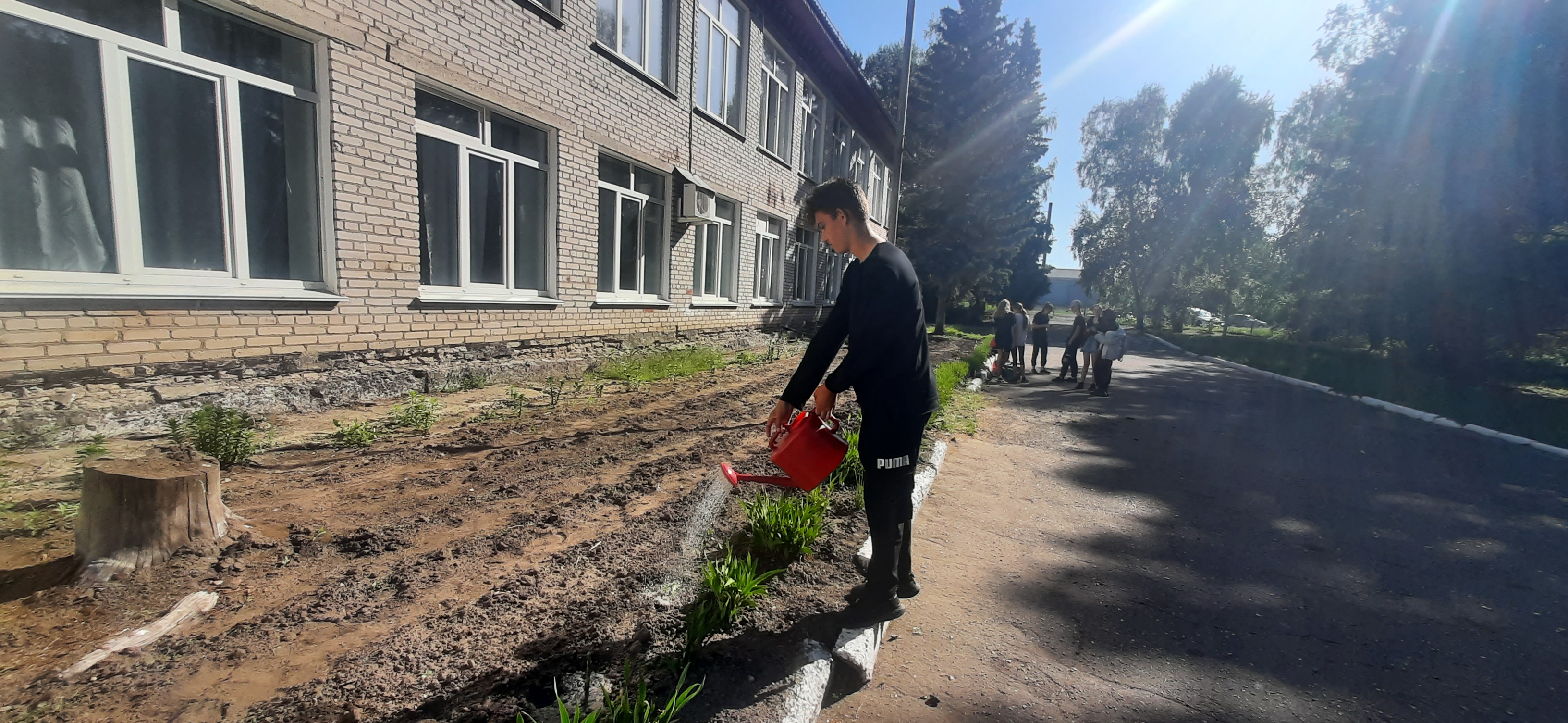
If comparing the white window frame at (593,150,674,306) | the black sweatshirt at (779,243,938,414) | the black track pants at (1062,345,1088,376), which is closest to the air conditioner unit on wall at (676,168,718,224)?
the white window frame at (593,150,674,306)

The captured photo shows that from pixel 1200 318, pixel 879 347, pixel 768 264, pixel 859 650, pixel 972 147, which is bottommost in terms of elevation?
pixel 859 650

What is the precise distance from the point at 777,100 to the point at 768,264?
3.63 meters

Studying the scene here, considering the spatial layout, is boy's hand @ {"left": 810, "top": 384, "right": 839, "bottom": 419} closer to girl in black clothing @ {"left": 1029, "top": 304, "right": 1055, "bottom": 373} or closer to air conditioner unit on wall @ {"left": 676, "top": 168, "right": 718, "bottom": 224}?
air conditioner unit on wall @ {"left": 676, "top": 168, "right": 718, "bottom": 224}

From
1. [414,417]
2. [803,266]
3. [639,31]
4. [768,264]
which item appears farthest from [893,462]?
[803,266]

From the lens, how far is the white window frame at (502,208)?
6.23m

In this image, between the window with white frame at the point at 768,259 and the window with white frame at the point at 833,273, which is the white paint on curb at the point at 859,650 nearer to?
the window with white frame at the point at 768,259

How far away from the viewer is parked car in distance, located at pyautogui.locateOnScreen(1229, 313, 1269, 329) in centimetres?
4672

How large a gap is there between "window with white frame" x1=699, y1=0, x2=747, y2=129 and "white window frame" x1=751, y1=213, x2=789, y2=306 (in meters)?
2.50

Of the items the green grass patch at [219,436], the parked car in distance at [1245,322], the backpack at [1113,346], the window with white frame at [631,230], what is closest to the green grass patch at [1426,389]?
the backpack at [1113,346]

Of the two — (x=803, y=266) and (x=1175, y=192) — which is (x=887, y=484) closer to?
(x=803, y=266)

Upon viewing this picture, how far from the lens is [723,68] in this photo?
11.3 metres

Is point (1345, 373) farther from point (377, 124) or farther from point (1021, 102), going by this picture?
point (377, 124)

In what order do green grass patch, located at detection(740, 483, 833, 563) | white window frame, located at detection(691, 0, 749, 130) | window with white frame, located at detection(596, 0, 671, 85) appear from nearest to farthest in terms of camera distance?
green grass patch, located at detection(740, 483, 833, 563) → window with white frame, located at detection(596, 0, 671, 85) → white window frame, located at detection(691, 0, 749, 130)

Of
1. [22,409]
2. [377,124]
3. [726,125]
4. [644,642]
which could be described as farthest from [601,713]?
[726,125]
